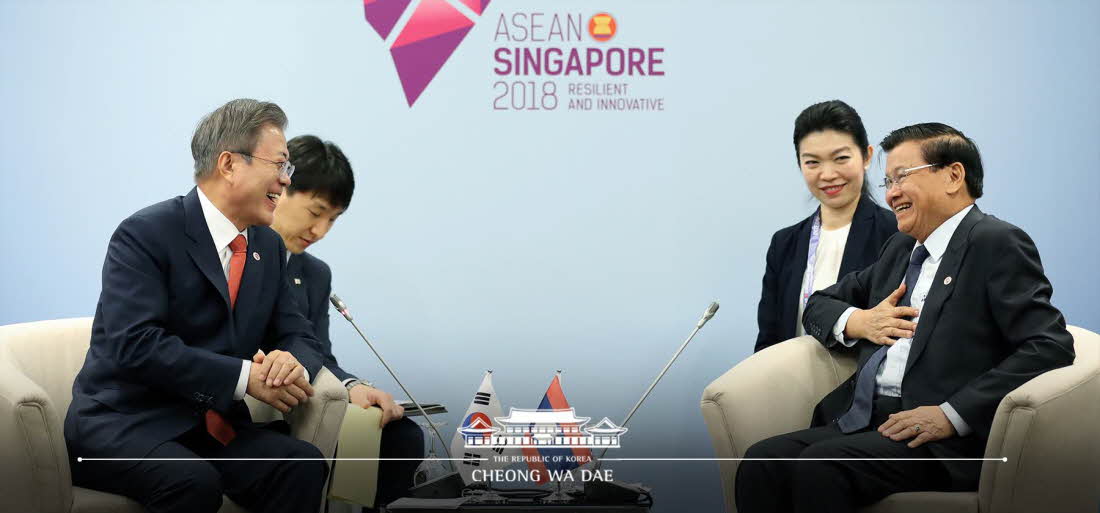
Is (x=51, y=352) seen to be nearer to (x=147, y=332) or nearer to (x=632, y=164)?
(x=147, y=332)

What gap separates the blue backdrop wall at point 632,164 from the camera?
3629mm

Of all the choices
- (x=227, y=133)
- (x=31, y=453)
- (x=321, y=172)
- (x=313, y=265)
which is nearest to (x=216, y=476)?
(x=31, y=453)

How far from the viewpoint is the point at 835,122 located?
3.47 meters

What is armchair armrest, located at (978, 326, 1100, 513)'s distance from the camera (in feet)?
8.27

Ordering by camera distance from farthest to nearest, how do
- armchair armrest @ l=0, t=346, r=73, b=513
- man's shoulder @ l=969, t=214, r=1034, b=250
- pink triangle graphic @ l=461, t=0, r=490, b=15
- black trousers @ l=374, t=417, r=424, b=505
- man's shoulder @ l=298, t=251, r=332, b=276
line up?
pink triangle graphic @ l=461, t=0, r=490, b=15 < man's shoulder @ l=298, t=251, r=332, b=276 < black trousers @ l=374, t=417, r=424, b=505 < man's shoulder @ l=969, t=214, r=1034, b=250 < armchair armrest @ l=0, t=346, r=73, b=513

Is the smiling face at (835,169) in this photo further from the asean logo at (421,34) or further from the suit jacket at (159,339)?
the suit jacket at (159,339)

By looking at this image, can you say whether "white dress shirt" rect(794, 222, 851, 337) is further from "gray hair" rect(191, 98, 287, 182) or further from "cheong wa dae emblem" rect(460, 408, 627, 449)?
"gray hair" rect(191, 98, 287, 182)

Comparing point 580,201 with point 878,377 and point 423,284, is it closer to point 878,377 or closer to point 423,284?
point 423,284

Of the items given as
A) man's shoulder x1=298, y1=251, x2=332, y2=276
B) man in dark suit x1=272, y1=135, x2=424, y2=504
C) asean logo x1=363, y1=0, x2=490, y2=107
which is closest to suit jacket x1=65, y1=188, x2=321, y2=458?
man in dark suit x1=272, y1=135, x2=424, y2=504

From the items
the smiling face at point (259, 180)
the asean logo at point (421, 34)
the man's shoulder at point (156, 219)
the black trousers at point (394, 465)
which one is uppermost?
the asean logo at point (421, 34)

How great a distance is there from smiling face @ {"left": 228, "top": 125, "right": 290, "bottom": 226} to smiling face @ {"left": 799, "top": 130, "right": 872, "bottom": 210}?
1673 mm

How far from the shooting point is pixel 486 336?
3.65 meters

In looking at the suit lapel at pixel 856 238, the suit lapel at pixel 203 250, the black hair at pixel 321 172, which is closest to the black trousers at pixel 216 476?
the suit lapel at pixel 203 250

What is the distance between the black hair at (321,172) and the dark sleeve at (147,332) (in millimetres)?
791
